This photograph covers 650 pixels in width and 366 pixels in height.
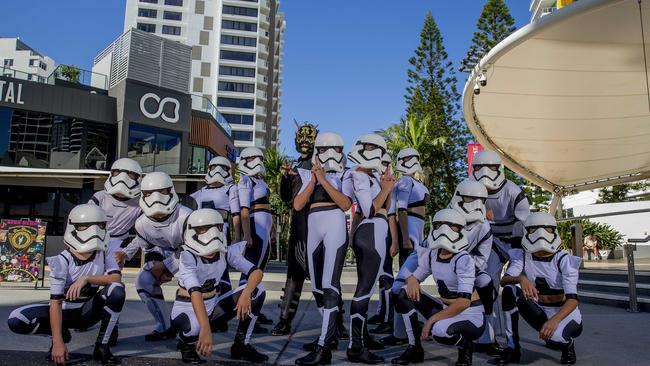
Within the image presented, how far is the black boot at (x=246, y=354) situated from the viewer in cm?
418

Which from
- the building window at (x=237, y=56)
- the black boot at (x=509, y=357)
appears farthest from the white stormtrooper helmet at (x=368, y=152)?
the building window at (x=237, y=56)

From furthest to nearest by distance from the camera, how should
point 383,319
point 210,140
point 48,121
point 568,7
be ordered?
1. point 210,140
2. point 48,121
3. point 568,7
4. point 383,319

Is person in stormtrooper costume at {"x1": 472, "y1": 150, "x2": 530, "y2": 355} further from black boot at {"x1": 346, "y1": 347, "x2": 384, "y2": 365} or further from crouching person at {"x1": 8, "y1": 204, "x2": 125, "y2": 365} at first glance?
crouching person at {"x1": 8, "y1": 204, "x2": 125, "y2": 365}

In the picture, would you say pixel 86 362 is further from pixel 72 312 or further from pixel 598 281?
pixel 598 281

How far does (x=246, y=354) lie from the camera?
13.9 ft

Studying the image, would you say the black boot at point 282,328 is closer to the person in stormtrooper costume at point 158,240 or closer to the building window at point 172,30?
the person in stormtrooper costume at point 158,240

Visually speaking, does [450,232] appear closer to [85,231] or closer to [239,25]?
[85,231]

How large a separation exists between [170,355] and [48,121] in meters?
18.8

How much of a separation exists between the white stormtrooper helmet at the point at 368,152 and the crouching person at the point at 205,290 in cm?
138

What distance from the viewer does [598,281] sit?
10.3 metres

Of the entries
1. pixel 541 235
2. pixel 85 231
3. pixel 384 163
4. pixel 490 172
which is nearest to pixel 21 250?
pixel 85 231

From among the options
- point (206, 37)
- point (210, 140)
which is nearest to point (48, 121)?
point (210, 140)

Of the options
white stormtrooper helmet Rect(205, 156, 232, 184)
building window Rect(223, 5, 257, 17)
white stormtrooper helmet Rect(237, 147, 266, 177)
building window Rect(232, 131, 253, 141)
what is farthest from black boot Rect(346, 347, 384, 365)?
building window Rect(223, 5, 257, 17)

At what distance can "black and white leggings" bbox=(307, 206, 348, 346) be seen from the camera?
4219mm
